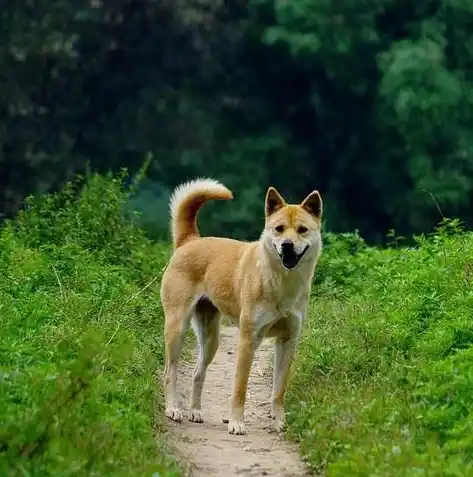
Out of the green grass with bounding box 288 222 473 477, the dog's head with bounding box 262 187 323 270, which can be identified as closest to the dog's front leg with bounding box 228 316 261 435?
the green grass with bounding box 288 222 473 477

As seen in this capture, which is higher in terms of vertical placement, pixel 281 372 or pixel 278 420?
pixel 281 372

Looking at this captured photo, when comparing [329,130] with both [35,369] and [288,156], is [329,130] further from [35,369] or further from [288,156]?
[35,369]

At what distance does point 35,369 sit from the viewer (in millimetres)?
7102

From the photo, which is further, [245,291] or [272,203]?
[272,203]

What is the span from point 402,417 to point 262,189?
1962 cm

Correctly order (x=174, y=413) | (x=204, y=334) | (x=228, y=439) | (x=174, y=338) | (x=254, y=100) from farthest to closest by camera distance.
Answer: (x=254, y=100), (x=204, y=334), (x=174, y=338), (x=174, y=413), (x=228, y=439)

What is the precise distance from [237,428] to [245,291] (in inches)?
34.7

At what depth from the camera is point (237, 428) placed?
816 cm

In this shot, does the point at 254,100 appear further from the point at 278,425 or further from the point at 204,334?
the point at 278,425

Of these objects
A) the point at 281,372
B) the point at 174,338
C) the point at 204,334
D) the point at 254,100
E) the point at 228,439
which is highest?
the point at 254,100

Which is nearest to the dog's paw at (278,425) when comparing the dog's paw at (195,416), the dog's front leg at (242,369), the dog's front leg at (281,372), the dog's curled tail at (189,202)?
the dog's front leg at (281,372)

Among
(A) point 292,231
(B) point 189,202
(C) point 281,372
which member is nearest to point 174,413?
(C) point 281,372

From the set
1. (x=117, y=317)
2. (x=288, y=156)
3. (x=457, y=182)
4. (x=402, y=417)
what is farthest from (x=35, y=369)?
(x=288, y=156)

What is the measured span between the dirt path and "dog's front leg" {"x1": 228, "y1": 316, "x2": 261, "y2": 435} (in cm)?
13
